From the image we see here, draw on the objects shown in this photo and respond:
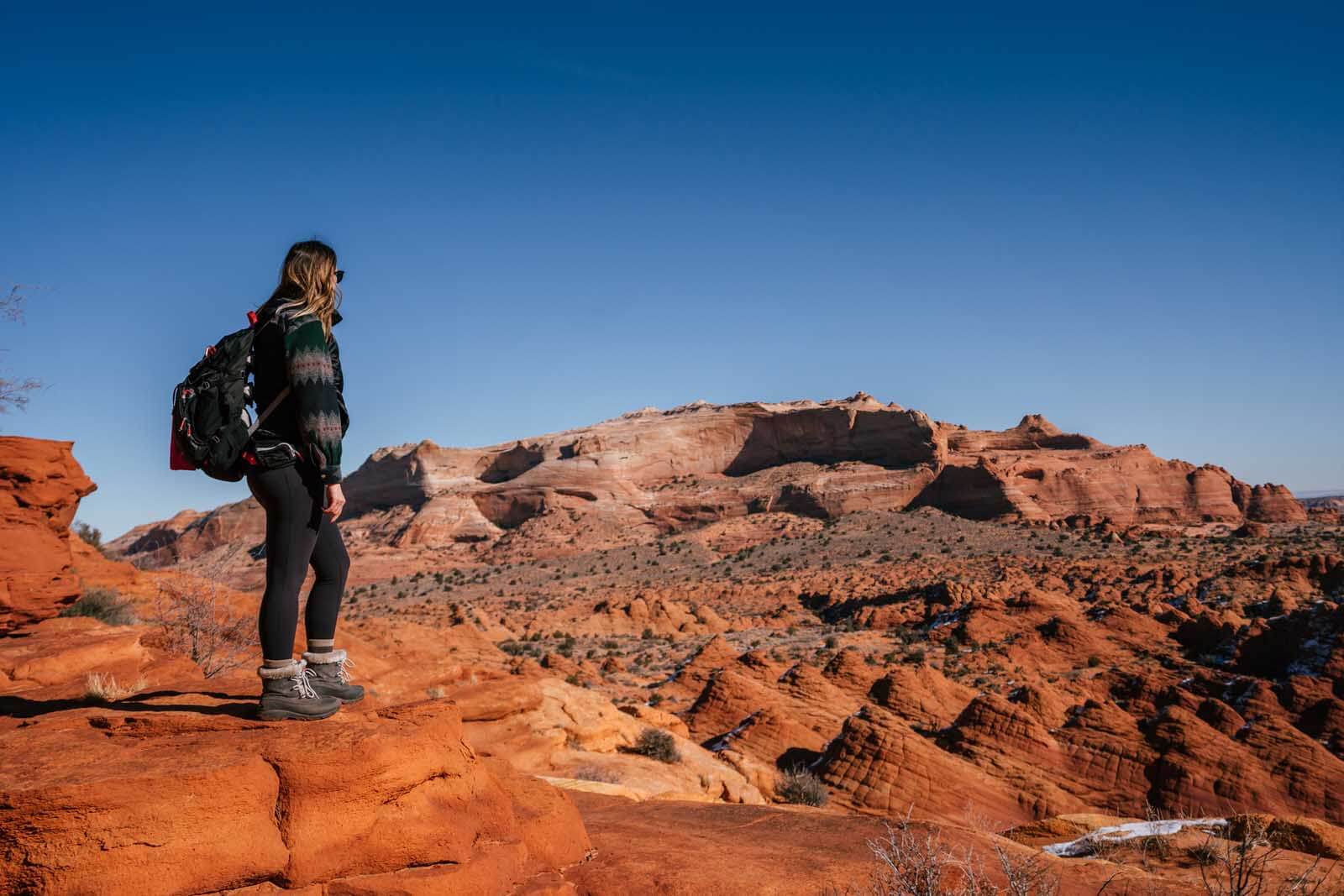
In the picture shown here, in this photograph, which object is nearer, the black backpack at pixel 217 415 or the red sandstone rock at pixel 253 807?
the red sandstone rock at pixel 253 807

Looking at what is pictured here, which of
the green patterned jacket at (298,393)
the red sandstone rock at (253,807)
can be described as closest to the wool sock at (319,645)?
the red sandstone rock at (253,807)

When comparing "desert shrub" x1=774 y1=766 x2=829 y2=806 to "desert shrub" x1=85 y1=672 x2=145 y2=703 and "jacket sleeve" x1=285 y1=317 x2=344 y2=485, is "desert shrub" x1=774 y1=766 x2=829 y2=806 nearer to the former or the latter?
"desert shrub" x1=85 y1=672 x2=145 y2=703

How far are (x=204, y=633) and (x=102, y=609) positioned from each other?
3.08 metres

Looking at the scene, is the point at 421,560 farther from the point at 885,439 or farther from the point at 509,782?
the point at 509,782

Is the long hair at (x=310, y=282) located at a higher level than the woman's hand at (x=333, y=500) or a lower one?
higher

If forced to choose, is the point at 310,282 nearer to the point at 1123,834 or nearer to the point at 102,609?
the point at 1123,834

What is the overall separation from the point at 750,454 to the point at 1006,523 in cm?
2502

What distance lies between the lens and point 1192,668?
61.4 ft

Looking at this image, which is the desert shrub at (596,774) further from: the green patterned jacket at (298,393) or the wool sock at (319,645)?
the green patterned jacket at (298,393)

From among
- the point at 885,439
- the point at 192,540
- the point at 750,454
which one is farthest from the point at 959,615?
the point at 192,540

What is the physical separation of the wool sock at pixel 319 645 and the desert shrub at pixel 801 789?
8.36 m

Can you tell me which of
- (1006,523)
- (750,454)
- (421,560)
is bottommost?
(421,560)

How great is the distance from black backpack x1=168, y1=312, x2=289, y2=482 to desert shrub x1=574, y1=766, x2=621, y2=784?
19.8 ft

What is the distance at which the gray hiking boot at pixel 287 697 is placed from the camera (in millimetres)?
3287
